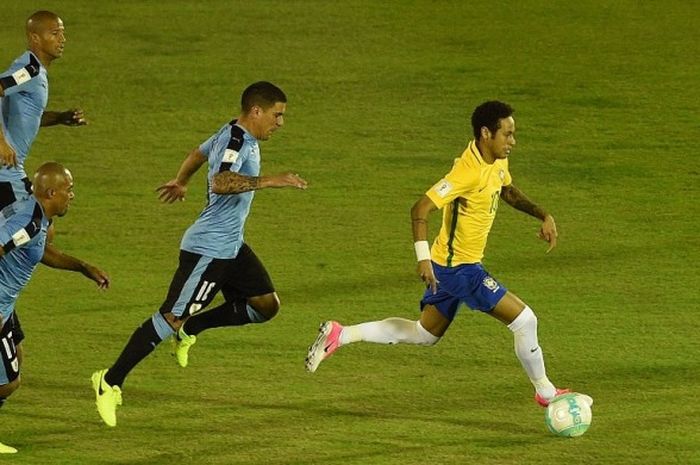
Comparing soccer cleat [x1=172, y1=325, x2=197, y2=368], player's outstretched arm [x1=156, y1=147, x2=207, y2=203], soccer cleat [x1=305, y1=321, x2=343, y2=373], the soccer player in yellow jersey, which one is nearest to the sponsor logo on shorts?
the soccer player in yellow jersey

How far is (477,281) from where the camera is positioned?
952cm

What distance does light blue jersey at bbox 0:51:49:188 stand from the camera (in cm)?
1056

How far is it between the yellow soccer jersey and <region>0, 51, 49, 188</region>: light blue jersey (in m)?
2.90

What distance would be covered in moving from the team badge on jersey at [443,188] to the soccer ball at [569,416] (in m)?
1.35

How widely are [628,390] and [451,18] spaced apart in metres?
11.5

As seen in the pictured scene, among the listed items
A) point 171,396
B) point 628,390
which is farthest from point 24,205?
point 628,390

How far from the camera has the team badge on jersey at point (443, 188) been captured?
9.41 meters

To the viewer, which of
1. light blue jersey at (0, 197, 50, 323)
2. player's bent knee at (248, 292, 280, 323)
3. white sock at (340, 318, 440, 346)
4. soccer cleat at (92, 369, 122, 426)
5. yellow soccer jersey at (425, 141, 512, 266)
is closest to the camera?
light blue jersey at (0, 197, 50, 323)

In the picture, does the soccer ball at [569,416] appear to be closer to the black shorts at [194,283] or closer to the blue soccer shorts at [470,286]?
the blue soccer shorts at [470,286]

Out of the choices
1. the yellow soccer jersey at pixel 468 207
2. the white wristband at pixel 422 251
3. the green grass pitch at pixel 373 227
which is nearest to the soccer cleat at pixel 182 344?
the green grass pitch at pixel 373 227

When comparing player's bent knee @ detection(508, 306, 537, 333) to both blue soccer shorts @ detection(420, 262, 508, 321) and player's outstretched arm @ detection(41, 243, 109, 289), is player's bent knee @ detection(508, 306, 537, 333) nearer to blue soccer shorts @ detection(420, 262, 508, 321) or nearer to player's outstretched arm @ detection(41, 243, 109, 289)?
blue soccer shorts @ detection(420, 262, 508, 321)

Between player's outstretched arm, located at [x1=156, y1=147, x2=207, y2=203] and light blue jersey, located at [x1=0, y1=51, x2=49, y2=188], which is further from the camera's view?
light blue jersey, located at [x1=0, y1=51, x2=49, y2=188]

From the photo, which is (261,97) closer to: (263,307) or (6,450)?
(263,307)

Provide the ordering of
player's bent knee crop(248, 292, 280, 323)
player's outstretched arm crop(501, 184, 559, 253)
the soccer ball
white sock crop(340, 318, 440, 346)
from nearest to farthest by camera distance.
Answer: the soccer ball, player's outstretched arm crop(501, 184, 559, 253), white sock crop(340, 318, 440, 346), player's bent knee crop(248, 292, 280, 323)
